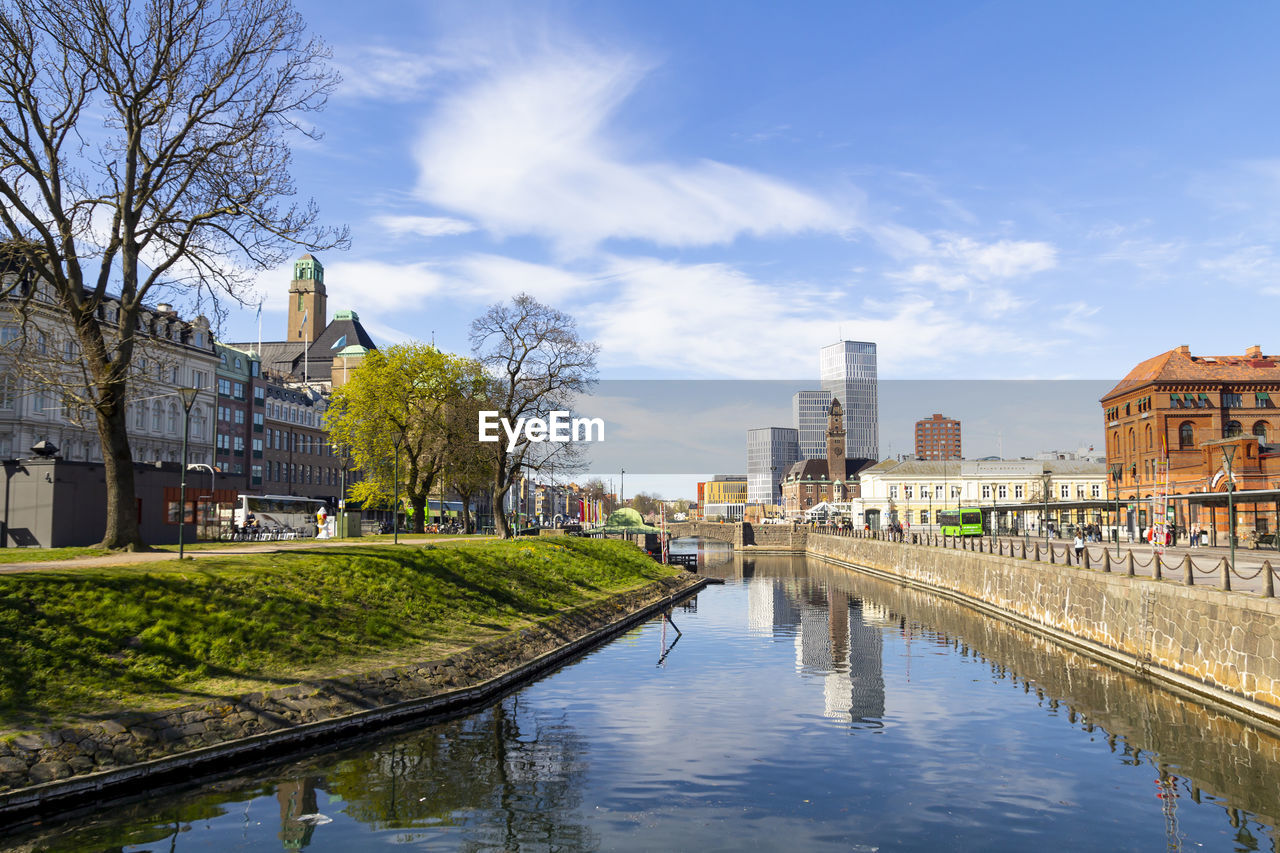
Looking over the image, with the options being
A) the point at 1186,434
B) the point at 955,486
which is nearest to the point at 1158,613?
the point at 1186,434

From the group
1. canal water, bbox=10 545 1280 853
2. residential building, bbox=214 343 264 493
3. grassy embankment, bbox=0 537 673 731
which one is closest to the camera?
canal water, bbox=10 545 1280 853

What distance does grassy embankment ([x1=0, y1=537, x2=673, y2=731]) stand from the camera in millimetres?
19438

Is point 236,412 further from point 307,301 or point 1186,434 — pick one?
point 1186,434

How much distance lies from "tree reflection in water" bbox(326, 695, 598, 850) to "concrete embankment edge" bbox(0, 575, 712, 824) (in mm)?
1252

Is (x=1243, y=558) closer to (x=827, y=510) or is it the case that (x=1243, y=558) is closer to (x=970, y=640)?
(x=970, y=640)

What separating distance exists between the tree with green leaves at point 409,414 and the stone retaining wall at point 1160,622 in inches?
1539

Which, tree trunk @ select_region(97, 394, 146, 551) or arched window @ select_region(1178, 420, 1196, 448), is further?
arched window @ select_region(1178, 420, 1196, 448)

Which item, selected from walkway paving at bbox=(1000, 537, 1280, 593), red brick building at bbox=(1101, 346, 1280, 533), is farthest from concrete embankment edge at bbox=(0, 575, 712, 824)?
red brick building at bbox=(1101, 346, 1280, 533)

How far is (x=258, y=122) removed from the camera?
31.7 m

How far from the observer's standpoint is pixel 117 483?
1150 inches

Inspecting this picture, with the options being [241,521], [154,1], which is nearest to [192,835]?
[154,1]

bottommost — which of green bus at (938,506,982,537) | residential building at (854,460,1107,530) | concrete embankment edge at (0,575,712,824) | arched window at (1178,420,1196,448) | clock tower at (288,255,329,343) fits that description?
concrete embankment edge at (0,575,712,824)

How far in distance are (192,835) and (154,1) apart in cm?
2588

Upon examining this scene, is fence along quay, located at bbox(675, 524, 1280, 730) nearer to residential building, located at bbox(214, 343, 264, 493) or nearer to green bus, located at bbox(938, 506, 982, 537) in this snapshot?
green bus, located at bbox(938, 506, 982, 537)
